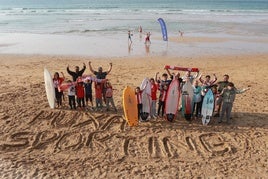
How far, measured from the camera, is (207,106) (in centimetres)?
959

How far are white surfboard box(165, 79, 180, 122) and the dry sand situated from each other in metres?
0.31

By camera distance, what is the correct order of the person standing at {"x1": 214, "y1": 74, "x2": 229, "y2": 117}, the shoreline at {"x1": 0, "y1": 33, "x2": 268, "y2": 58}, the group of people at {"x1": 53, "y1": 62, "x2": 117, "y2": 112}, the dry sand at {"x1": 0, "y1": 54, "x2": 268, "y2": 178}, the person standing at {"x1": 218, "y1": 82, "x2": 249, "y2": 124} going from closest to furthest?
the dry sand at {"x1": 0, "y1": 54, "x2": 268, "y2": 178}
the person standing at {"x1": 218, "y1": 82, "x2": 249, "y2": 124}
the person standing at {"x1": 214, "y1": 74, "x2": 229, "y2": 117}
the group of people at {"x1": 53, "y1": 62, "x2": 117, "y2": 112}
the shoreline at {"x1": 0, "y1": 33, "x2": 268, "y2": 58}

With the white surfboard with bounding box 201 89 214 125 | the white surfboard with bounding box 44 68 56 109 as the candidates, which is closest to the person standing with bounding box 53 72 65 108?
the white surfboard with bounding box 44 68 56 109

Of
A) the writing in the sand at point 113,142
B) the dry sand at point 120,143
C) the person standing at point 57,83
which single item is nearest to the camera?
the dry sand at point 120,143

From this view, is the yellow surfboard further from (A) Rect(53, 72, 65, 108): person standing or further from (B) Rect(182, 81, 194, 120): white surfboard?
(A) Rect(53, 72, 65, 108): person standing

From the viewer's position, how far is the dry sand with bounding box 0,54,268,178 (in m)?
7.37

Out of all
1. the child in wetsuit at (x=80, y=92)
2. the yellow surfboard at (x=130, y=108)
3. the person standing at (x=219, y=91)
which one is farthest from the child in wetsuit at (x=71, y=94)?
the person standing at (x=219, y=91)

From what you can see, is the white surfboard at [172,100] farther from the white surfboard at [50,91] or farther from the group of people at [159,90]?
the white surfboard at [50,91]

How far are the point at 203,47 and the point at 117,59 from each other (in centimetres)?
747

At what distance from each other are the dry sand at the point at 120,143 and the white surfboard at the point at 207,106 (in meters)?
0.23

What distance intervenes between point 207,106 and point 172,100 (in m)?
1.07

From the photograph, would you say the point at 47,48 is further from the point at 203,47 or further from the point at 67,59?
the point at 203,47

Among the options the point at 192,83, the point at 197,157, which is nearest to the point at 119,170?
the point at 197,157

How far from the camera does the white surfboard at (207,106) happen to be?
9.55 meters
